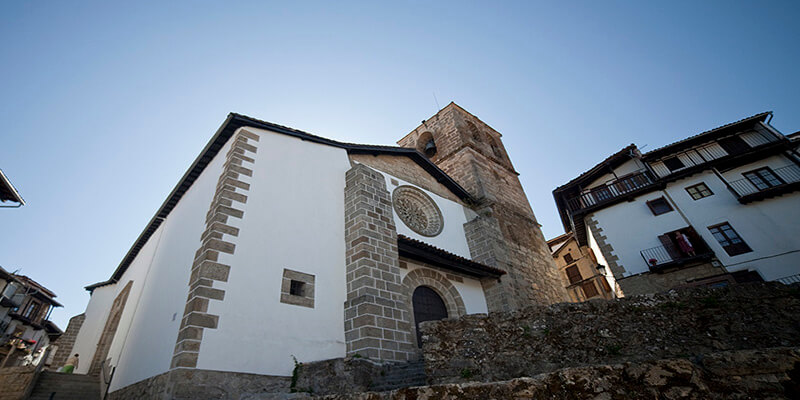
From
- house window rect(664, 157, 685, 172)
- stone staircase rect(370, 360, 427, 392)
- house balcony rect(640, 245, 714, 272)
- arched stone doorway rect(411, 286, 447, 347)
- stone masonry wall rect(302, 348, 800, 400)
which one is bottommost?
stone masonry wall rect(302, 348, 800, 400)

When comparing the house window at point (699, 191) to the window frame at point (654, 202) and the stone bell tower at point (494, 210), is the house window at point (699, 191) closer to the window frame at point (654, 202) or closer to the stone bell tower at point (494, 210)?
the window frame at point (654, 202)

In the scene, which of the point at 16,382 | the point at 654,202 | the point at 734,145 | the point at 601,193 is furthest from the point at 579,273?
the point at 16,382

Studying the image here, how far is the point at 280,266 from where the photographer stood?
18.9 feet

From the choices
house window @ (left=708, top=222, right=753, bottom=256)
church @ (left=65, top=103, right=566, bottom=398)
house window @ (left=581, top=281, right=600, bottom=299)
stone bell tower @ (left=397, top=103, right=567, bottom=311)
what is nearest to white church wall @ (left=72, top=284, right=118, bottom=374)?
church @ (left=65, top=103, right=566, bottom=398)

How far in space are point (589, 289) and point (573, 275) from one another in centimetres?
138

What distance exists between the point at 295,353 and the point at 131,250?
34.0 ft

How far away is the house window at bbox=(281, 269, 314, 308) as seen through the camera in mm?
5564

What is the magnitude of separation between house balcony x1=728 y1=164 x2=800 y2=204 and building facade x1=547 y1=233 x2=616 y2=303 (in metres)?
5.97

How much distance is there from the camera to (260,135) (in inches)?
294

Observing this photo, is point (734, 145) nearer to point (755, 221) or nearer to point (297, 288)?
point (755, 221)

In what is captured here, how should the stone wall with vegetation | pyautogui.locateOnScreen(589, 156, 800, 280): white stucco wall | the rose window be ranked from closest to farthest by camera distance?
the stone wall with vegetation, the rose window, pyautogui.locateOnScreen(589, 156, 800, 280): white stucco wall

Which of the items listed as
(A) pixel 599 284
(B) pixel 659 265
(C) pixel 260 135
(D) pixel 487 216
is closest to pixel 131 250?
(C) pixel 260 135

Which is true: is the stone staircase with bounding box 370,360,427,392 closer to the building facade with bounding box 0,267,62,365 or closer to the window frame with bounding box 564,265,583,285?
the window frame with bounding box 564,265,583,285

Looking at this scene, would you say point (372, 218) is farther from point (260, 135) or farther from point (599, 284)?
point (599, 284)
